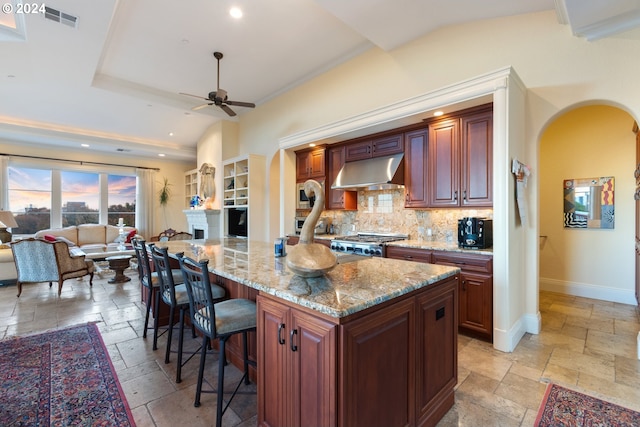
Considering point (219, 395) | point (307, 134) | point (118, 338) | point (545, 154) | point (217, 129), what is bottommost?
point (118, 338)

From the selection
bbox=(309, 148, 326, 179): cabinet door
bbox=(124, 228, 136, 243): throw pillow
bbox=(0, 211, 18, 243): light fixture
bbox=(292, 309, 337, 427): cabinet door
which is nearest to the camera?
bbox=(292, 309, 337, 427): cabinet door

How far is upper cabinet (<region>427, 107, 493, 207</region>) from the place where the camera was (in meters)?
3.16

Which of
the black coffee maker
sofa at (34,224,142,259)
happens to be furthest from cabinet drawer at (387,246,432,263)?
sofa at (34,224,142,259)

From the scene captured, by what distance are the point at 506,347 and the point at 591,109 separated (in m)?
3.79

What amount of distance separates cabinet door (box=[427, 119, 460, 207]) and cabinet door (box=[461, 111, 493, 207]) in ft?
0.28

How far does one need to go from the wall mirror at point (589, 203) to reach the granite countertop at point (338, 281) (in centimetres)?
383

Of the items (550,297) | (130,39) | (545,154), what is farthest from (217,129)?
Result: (550,297)

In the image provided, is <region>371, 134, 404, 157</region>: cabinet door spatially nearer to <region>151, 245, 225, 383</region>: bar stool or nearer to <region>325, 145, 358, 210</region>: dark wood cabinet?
<region>325, 145, 358, 210</region>: dark wood cabinet

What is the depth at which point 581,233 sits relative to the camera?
4.39m

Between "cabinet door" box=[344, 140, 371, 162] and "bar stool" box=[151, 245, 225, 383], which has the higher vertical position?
"cabinet door" box=[344, 140, 371, 162]

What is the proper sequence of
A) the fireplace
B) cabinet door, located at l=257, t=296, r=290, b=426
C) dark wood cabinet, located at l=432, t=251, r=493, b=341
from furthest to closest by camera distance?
the fireplace, dark wood cabinet, located at l=432, t=251, r=493, b=341, cabinet door, located at l=257, t=296, r=290, b=426

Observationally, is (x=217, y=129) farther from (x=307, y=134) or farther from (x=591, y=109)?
(x=591, y=109)

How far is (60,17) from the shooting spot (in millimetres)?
3223

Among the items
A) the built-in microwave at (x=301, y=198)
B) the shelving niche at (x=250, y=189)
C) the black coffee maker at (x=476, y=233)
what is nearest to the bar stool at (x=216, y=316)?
the black coffee maker at (x=476, y=233)
